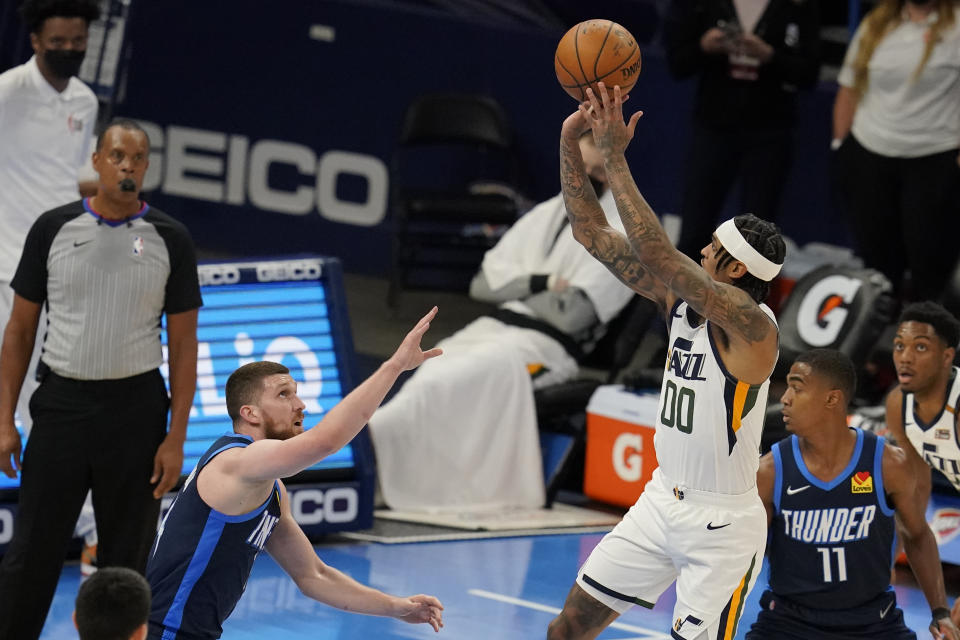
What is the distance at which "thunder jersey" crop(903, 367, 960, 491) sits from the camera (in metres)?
6.96

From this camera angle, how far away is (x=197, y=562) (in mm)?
4695

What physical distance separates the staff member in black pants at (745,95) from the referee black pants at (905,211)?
0.47 meters

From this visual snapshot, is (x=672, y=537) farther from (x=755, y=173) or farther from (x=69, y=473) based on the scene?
(x=755, y=173)

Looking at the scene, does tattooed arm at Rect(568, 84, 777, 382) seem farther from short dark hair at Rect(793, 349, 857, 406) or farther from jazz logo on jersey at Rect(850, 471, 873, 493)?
jazz logo on jersey at Rect(850, 471, 873, 493)

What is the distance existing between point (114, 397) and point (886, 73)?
526 cm

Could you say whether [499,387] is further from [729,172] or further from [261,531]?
[261,531]

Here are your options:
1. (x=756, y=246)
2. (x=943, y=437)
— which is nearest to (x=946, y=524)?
(x=943, y=437)

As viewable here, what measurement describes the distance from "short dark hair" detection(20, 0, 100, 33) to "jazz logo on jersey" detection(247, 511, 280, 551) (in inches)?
129

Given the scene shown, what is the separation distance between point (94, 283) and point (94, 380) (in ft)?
1.15

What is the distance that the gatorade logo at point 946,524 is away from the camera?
8.23 metres

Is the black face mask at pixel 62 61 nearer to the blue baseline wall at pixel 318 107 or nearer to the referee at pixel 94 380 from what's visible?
the referee at pixel 94 380

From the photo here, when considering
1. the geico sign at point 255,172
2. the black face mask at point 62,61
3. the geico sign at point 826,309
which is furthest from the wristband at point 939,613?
the geico sign at point 255,172

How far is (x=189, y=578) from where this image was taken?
4.70m

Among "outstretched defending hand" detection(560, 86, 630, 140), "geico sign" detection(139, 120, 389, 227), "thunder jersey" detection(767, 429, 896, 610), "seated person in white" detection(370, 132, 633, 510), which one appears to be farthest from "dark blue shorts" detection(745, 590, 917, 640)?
"geico sign" detection(139, 120, 389, 227)
